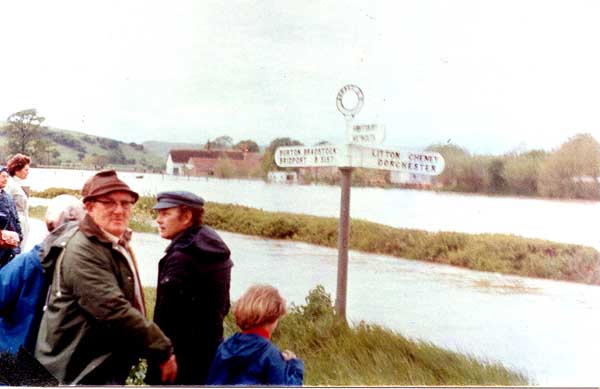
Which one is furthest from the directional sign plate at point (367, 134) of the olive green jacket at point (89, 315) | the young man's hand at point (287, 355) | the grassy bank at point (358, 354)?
the olive green jacket at point (89, 315)

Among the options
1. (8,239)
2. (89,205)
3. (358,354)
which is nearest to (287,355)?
(358,354)

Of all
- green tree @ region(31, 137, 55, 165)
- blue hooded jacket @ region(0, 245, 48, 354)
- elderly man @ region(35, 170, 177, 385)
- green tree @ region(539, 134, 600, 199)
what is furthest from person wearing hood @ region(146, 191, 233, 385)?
green tree @ region(539, 134, 600, 199)

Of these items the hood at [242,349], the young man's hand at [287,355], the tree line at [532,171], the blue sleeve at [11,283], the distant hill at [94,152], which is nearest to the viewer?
the blue sleeve at [11,283]

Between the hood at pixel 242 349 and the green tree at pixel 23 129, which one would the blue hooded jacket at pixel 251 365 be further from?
the green tree at pixel 23 129

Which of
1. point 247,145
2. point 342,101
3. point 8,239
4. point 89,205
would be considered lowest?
point 8,239

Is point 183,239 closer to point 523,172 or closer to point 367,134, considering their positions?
point 367,134

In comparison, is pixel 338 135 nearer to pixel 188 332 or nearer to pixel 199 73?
pixel 199 73
